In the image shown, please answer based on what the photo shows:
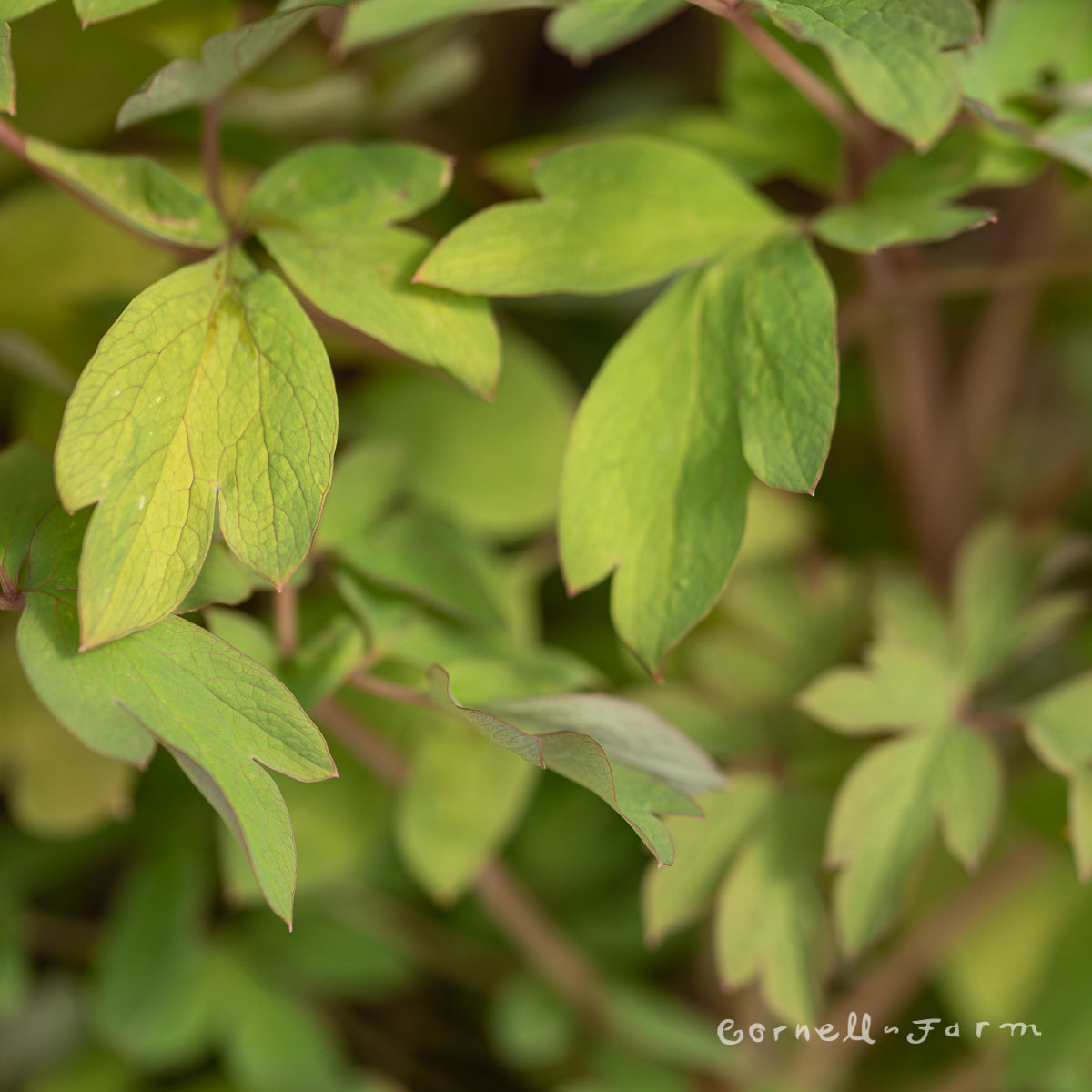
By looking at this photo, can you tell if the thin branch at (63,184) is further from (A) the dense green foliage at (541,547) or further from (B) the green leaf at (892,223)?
(B) the green leaf at (892,223)

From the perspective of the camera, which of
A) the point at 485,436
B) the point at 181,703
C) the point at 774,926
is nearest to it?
the point at 181,703

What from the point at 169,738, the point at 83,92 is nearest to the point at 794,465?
the point at 169,738

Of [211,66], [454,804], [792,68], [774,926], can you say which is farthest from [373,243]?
[774,926]

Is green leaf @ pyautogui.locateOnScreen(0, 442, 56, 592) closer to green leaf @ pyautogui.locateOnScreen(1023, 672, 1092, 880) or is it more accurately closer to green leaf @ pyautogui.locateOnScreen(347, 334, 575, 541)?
green leaf @ pyautogui.locateOnScreen(347, 334, 575, 541)

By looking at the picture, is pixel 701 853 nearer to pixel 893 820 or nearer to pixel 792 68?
pixel 893 820

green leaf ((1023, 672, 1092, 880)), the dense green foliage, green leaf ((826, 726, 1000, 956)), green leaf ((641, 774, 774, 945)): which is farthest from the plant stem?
green leaf ((1023, 672, 1092, 880))

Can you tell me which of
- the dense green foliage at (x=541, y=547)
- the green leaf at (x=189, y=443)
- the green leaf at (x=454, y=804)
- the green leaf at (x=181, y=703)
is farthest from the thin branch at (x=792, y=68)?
the green leaf at (x=454, y=804)
